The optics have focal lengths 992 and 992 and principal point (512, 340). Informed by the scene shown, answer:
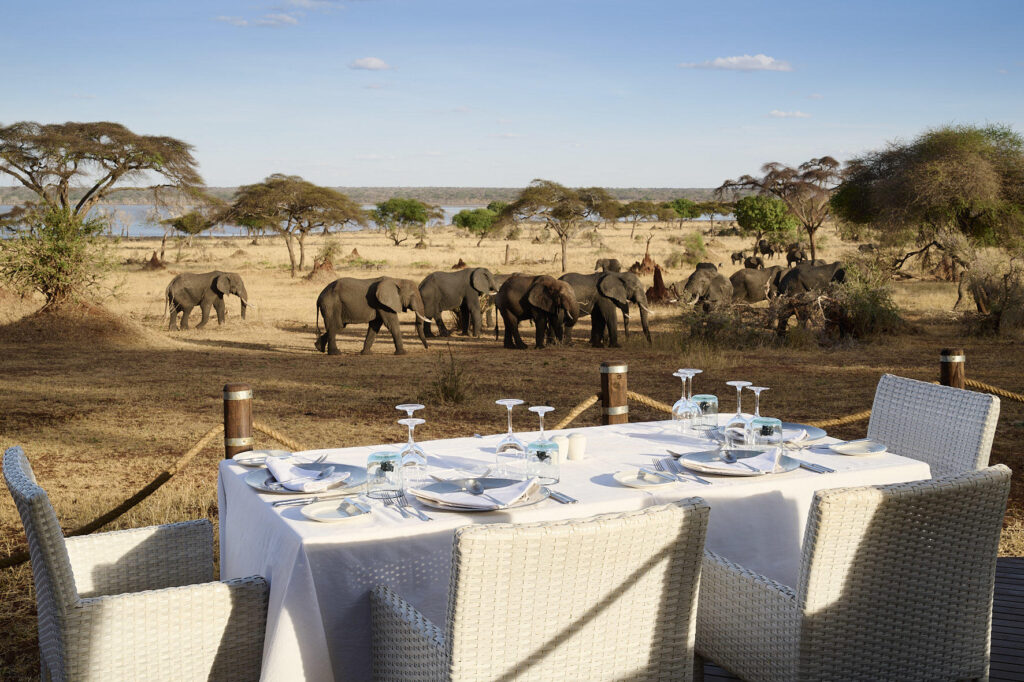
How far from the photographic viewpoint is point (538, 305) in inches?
715

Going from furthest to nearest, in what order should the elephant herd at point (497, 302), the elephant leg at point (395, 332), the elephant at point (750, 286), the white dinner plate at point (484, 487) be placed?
the elephant at point (750, 286) → the elephant herd at point (497, 302) → the elephant leg at point (395, 332) → the white dinner plate at point (484, 487)

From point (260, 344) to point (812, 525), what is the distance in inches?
649

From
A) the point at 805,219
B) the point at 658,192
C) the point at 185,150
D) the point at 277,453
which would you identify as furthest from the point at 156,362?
the point at 658,192

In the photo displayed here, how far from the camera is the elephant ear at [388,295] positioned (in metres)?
17.6

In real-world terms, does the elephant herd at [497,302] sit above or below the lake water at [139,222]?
below

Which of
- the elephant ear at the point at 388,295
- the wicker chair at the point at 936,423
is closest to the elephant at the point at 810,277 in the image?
the elephant ear at the point at 388,295

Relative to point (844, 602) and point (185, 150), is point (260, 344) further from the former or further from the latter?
point (844, 602)

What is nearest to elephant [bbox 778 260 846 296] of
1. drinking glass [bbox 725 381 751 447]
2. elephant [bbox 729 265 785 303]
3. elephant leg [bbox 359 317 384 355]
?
elephant [bbox 729 265 785 303]

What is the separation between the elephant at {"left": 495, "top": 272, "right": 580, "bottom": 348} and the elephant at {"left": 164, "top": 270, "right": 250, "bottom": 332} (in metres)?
6.84

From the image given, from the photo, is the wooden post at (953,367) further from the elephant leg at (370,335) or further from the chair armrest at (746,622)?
Answer: the elephant leg at (370,335)

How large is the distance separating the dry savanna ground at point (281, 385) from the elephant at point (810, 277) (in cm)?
170

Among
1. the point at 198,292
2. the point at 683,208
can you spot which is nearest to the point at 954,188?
the point at 198,292

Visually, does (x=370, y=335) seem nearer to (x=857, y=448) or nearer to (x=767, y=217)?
(x=857, y=448)

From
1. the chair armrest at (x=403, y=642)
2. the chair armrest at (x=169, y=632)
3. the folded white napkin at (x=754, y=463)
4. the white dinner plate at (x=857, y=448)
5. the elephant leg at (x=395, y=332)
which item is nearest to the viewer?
the chair armrest at (x=403, y=642)
